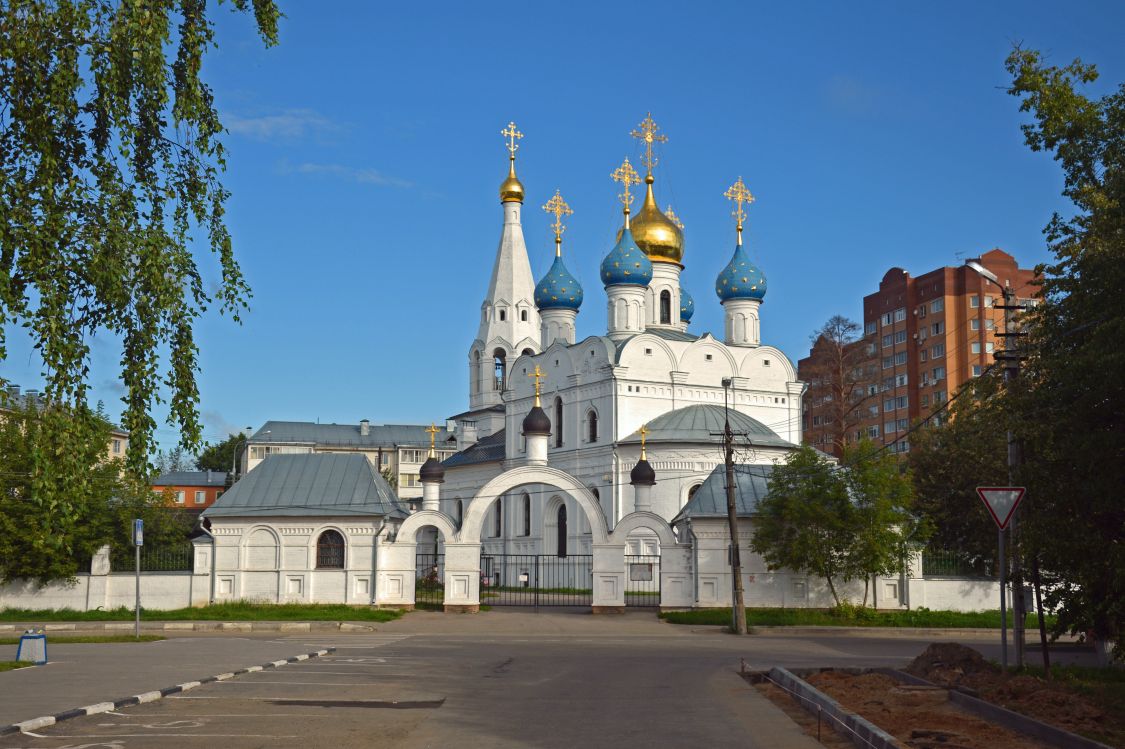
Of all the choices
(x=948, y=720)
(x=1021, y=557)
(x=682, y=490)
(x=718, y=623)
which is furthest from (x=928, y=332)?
(x=948, y=720)

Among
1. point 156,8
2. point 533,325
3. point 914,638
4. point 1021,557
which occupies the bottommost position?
point 914,638

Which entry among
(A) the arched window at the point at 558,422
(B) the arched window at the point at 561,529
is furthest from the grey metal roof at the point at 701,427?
(A) the arched window at the point at 558,422

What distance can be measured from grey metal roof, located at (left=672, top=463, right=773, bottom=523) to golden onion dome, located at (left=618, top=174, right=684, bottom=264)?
67.9 ft

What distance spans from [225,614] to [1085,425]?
22.9 meters

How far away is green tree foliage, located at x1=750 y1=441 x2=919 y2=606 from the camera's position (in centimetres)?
3045

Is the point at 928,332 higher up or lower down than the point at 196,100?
higher up

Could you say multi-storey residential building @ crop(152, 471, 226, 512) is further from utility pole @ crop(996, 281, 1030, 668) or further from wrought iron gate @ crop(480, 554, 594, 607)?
utility pole @ crop(996, 281, 1030, 668)

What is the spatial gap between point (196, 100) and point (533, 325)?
170ft

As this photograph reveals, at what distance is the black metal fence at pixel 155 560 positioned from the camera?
33688 millimetres

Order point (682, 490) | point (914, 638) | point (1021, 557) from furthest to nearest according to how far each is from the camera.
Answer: point (682, 490) → point (914, 638) → point (1021, 557)

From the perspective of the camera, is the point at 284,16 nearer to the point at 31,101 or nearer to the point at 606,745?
the point at 31,101

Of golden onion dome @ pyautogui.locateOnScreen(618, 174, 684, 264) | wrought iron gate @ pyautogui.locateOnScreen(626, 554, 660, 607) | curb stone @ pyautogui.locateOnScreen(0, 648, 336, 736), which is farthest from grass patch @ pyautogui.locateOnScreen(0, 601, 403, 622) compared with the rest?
golden onion dome @ pyautogui.locateOnScreen(618, 174, 684, 264)

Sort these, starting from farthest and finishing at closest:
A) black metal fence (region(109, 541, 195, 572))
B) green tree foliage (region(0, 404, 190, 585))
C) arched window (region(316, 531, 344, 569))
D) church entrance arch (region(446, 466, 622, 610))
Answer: church entrance arch (region(446, 466, 622, 610)) → arched window (region(316, 531, 344, 569)) → black metal fence (region(109, 541, 195, 572)) → green tree foliage (region(0, 404, 190, 585))

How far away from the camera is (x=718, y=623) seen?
3048cm
